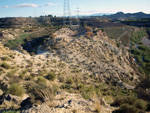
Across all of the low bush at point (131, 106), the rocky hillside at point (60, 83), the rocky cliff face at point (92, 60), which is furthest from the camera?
the rocky cliff face at point (92, 60)

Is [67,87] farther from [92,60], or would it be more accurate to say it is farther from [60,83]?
[92,60]

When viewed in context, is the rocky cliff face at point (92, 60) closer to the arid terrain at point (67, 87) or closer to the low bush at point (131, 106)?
the arid terrain at point (67, 87)

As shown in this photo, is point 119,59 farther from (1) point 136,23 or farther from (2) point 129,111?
(1) point 136,23

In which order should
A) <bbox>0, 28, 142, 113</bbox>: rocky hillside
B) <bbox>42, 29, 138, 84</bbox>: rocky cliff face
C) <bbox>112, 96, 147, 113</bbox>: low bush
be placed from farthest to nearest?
<bbox>42, 29, 138, 84</bbox>: rocky cliff face < <bbox>0, 28, 142, 113</bbox>: rocky hillside < <bbox>112, 96, 147, 113</bbox>: low bush

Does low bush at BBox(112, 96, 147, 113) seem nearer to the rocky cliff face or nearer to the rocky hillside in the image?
the rocky hillside

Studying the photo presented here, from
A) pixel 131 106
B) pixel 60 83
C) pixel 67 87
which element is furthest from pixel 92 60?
pixel 131 106

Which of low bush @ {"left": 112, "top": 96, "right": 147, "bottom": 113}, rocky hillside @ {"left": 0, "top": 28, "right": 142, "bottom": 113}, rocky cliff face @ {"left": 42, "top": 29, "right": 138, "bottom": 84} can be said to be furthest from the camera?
rocky cliff face @ {"left": 42, "top": 29, "right": 138, "bottom": 84}

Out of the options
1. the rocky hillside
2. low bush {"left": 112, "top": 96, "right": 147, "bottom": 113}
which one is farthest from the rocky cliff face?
low bush {"left": 112, "top": 96, "right": 147, "bottom": 113}

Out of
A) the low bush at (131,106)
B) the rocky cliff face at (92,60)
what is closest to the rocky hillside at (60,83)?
the rocky cliff face at (92,60)

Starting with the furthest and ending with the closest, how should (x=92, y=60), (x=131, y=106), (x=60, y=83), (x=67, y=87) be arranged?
(x=92, y=60), (x=60, y=83), (x=67, y=87), (x=131, y=106)

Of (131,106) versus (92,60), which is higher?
(131,106)

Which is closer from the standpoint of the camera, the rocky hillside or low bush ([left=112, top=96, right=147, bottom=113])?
low bush ([left=112, top=96, right=147, bottom=113])

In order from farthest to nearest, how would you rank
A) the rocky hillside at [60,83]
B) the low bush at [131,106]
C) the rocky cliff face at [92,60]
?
the rocky cliff face at [92,60] < the rocky hillside at [60,83] < the low bush at [131,106]

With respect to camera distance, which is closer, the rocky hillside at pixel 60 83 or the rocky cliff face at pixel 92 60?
the rocky hillside at pixel 60 83
